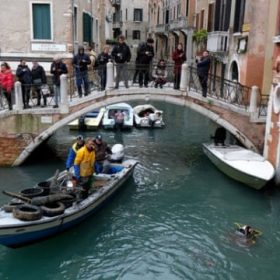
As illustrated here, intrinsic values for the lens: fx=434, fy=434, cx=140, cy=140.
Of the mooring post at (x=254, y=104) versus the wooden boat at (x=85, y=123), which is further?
the wooden boat at (x=85, y=123)

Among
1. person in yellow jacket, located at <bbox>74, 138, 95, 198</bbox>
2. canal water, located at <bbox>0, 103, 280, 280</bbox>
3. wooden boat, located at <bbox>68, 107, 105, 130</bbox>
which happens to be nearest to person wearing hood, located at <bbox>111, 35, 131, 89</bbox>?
canal water, located at <bbox>0, 103, 280, 280</bbox>

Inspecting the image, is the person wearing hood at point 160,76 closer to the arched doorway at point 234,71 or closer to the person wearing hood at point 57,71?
the person wearing hood at point 57,71

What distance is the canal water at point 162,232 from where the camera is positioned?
7.07 m

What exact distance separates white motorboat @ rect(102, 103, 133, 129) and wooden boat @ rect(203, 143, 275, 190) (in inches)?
218

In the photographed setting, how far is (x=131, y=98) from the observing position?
12297 millimetres

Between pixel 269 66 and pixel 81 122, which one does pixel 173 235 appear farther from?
pixel 81 122

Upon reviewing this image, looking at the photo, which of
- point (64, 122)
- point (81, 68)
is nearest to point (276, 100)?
point (81, 68)

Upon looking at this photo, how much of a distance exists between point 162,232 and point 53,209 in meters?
2.20

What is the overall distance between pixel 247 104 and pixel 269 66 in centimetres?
195

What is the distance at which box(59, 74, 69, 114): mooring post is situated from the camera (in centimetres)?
1141

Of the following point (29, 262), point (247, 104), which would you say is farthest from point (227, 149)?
point (29, 262)

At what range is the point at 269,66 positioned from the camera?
13398 mm

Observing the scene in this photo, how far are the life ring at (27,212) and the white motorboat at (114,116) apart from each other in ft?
32.9

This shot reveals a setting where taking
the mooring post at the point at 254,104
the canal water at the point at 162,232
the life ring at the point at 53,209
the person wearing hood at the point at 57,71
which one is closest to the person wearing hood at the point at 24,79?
the person wearing hood at the point at 57,71
